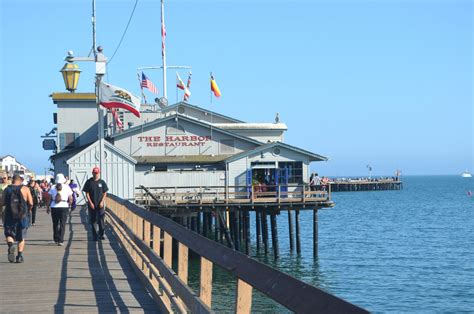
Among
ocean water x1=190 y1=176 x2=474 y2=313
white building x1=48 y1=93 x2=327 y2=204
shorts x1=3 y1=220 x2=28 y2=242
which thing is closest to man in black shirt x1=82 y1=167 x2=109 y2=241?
shorts x1=3 y1=220 x2=28 y2=242

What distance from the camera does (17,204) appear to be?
15086mm

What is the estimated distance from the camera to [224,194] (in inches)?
1593

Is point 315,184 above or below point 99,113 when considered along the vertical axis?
below

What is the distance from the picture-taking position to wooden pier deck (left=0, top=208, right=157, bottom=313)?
1023 cm

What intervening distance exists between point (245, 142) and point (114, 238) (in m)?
27.2

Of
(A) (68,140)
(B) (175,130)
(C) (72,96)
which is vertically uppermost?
(C) (72,96)

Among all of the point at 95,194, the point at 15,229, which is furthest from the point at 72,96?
the point at 15,229

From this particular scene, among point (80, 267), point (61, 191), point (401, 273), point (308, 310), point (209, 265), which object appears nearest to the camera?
point (308, 310)

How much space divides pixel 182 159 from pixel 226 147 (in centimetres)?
286


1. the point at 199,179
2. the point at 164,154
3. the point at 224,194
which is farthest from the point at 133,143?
the point at 224,194

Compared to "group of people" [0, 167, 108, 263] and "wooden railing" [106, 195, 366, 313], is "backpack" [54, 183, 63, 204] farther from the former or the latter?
"wooden railing" [106, 195, 366, 313]

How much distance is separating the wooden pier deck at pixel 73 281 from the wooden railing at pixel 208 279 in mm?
310

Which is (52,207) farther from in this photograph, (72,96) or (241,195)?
(72,96)

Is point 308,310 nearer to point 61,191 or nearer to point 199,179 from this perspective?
point 61,191
